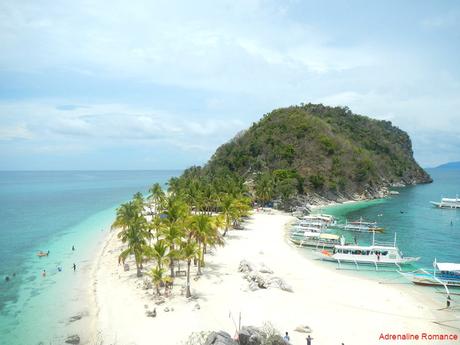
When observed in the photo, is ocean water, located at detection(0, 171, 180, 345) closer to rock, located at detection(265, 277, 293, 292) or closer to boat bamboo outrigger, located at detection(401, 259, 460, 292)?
rock, located at detection(265, 277, 293, 292)

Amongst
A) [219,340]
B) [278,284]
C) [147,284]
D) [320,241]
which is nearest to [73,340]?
[147,284]

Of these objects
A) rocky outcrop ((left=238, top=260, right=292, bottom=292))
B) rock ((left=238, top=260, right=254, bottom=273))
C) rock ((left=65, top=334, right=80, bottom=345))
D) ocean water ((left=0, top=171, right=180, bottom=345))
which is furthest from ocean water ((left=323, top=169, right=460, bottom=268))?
ocean water ((left=0, top=171, right=180, bottom=345))

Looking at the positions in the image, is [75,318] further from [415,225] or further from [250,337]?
[415,225]

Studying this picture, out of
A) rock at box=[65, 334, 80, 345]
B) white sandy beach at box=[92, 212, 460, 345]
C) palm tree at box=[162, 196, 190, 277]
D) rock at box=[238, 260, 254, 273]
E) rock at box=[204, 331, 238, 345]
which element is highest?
palm tree at box=[162, 196, 190, 277]

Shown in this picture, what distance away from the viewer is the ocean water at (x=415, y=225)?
54594 mm

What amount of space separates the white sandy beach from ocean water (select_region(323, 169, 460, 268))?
16.8m

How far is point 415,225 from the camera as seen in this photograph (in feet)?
251

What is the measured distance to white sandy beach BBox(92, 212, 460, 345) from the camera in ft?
87.4

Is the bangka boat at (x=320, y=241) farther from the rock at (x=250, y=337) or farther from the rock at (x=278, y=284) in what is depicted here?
the rock at (x=250, y=337)

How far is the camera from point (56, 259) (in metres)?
50.1

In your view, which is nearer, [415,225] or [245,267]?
[245,267]

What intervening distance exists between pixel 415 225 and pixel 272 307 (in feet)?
192

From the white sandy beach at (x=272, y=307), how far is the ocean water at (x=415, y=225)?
55.2 ft

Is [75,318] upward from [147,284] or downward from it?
downward
